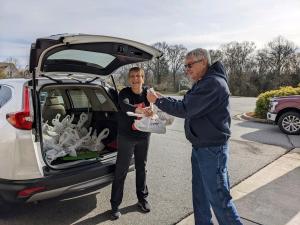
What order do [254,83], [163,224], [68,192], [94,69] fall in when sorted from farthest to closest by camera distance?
[254,83] < [94,69] < [163,224] < [68,192]

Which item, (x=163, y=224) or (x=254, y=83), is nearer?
(x=163, y=224)

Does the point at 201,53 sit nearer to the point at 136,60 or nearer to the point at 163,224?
the point at 136,60

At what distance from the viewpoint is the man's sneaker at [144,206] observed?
12.0 ft

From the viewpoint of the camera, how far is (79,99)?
15.8ft

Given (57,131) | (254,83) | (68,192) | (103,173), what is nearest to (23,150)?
(68,192)

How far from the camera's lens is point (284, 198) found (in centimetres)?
408

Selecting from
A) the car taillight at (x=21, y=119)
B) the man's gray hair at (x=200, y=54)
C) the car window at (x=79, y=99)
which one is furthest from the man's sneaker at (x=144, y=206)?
the man's gray hair at (x=200, y=54)

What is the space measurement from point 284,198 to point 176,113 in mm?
2258

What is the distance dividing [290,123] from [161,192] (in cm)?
559

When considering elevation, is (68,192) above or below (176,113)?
below

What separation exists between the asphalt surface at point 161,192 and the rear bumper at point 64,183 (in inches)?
10.4

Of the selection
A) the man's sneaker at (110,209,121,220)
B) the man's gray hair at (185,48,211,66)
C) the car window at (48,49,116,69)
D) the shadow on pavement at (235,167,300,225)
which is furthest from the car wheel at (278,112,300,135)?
the man's gray hair at (185,48,211,66)

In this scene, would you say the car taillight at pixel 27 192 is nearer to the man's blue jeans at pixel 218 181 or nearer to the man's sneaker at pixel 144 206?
the man's sneaker at pixel 144 206

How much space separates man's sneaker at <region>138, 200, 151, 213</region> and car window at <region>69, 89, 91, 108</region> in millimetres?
1693
